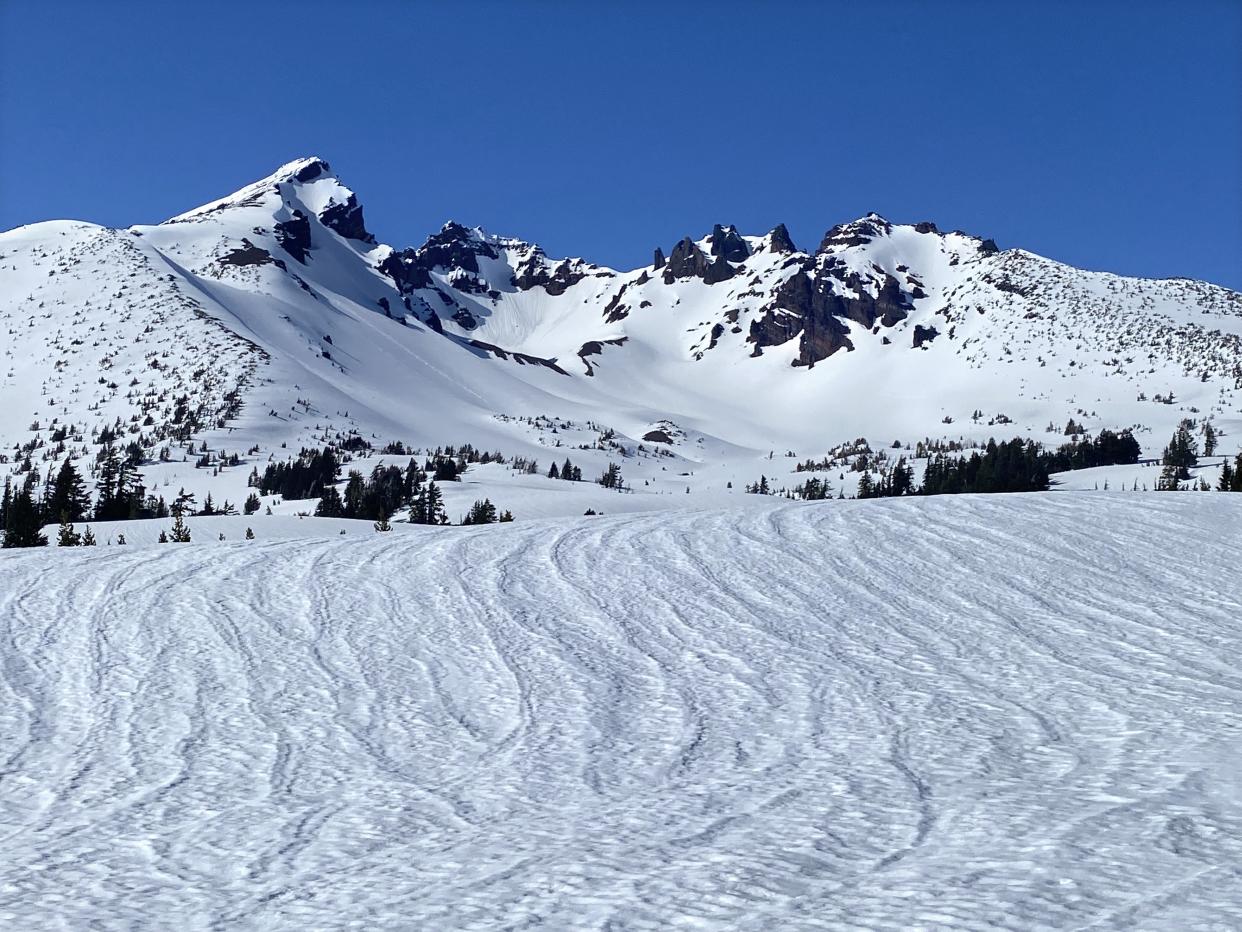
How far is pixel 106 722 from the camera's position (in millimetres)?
8000

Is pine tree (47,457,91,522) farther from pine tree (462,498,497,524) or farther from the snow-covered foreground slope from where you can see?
the snow-covered foreground slope

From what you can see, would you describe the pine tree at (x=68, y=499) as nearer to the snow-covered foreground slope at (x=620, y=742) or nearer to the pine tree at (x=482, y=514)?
the pine tree at (x=482, y=514)

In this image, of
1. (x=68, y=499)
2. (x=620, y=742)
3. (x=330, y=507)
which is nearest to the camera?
(x=620, y=742)

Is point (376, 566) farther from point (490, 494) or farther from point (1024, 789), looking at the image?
point (490, 494)

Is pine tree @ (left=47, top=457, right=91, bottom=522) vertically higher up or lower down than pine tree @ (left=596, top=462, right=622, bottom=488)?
lower down

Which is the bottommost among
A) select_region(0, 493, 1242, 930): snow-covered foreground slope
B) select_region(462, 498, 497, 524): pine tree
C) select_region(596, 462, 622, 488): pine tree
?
select_region(0, 493, 1242, 930): snow-covered foreground slope

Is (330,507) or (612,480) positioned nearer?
(330,507)

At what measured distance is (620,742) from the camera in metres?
7.65

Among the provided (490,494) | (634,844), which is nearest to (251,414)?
(490,494)

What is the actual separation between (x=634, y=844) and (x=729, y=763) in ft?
5.63

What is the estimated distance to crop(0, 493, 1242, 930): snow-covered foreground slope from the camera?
4848mm

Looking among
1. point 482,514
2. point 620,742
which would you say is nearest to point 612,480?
point 482,514

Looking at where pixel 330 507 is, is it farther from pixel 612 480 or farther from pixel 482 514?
pixel 612 480

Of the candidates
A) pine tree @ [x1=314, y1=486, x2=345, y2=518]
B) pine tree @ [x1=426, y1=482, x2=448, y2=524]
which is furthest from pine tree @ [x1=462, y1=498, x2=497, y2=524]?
pine tree @ [x1=314, y1=486, x2=345, y2=518]
